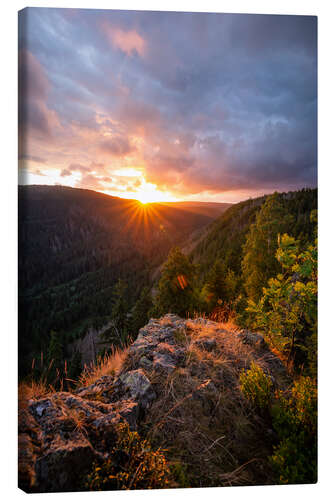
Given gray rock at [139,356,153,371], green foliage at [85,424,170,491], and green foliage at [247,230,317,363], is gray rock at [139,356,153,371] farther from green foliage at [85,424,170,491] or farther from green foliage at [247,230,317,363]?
green foliage at [247,230,317,363]

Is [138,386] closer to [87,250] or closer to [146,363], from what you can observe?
[146,363]

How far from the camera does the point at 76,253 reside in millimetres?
102250

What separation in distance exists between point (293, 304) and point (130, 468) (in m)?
3.96

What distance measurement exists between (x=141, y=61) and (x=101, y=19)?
1.01 meters

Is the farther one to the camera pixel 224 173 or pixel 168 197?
pixel 168 197

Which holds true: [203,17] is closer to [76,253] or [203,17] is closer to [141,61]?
[141,61]

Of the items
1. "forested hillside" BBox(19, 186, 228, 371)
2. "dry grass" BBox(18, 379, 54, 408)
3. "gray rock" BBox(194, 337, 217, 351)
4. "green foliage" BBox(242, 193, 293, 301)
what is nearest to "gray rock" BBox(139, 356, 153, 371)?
"gray rock" BBox(194, 337, 217, 351)

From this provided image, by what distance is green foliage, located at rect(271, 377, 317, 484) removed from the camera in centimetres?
312

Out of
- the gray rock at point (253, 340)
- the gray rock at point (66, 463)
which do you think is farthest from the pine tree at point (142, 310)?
the gray rock at point (66, 463)

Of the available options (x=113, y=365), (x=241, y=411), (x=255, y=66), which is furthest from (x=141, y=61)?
(x=241, y=411)

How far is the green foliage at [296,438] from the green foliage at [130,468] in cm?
161

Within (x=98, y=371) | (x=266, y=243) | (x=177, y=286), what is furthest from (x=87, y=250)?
(x=98, y=371)

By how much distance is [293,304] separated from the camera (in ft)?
14.9

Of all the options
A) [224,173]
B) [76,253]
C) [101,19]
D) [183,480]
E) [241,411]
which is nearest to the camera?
[183,480]
